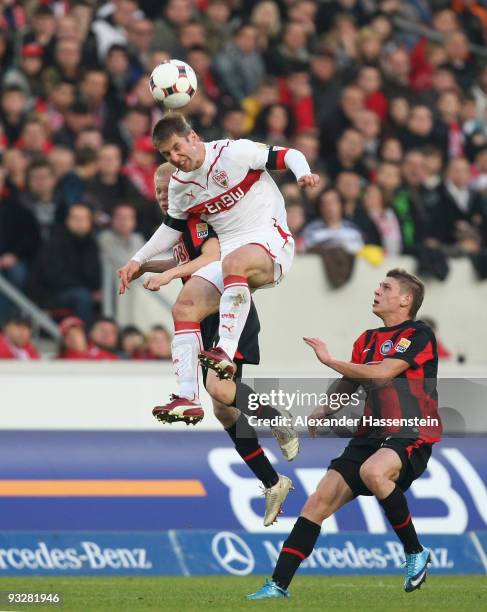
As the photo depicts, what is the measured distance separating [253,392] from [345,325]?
17.5 feet

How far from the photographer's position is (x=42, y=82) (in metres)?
17.0

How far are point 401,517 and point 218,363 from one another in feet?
5.35

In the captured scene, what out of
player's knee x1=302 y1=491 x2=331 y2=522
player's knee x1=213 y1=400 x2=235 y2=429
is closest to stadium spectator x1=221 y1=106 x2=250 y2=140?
player's knee x1=213 y1=400 x2=235 y2=429

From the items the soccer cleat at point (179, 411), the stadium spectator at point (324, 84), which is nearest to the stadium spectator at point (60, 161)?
the stadium spectator at point (324, 84)

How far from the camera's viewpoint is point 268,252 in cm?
1091

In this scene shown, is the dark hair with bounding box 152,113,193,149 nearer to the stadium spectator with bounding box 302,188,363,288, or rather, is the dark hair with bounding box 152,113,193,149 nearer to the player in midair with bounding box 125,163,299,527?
the player in midair with bounding box 125,163,299,527

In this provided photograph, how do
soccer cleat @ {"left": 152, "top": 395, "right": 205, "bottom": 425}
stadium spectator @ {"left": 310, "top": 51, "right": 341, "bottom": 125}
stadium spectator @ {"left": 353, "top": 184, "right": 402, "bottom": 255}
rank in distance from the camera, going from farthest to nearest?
Result: stadium spectator @ {"left": 310, "top": 51, "right": 341, "bottom": 125}, stadium spectator @ {"left": 353, "top": 184, "right": 402, "bottom": 255}, soccer cleat @ {"left": 152, "top": 395, "right": 205, "bottom": 425}

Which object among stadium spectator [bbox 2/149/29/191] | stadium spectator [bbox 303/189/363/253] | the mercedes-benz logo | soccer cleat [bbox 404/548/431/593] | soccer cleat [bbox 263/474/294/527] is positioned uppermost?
stadium spectator [bbox 2/149/29/191]

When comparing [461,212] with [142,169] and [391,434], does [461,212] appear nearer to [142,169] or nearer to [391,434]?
[142,169]

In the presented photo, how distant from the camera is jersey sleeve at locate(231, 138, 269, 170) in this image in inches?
425

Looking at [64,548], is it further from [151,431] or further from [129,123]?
[129,123]

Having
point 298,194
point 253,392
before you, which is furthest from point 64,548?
point 298,194

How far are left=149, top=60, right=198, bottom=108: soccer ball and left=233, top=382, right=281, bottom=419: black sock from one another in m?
1.99

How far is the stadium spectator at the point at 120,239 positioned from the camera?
15531 mm
